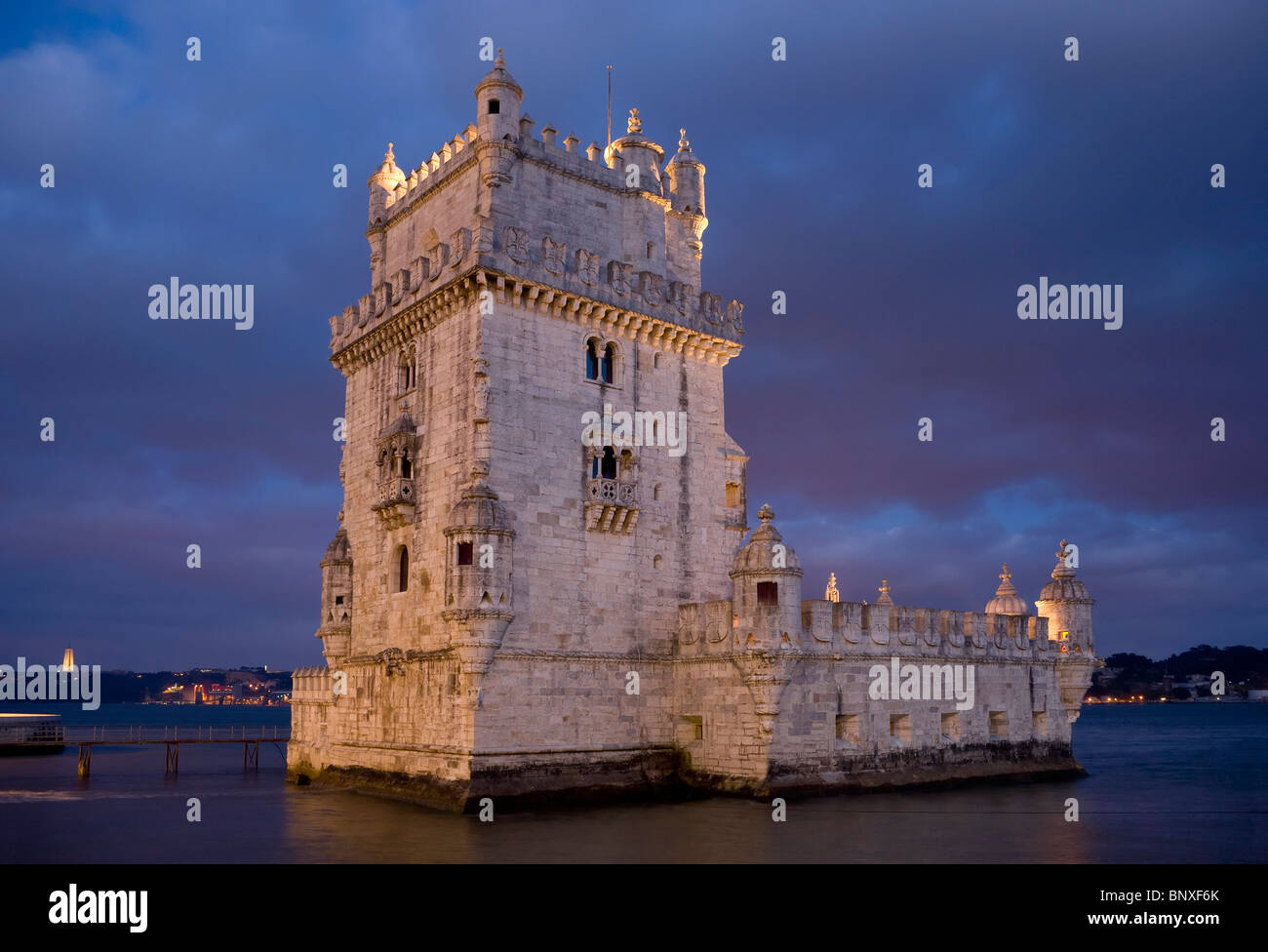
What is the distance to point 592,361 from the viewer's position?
35.1 metres

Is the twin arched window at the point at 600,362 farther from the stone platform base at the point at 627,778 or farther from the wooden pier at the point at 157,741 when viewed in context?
the wooden pier at the point at 157,741

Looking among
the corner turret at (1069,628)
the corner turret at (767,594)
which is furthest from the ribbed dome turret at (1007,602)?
the corner turret at (767,594)

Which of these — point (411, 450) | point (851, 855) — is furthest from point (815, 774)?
point (411, 450)

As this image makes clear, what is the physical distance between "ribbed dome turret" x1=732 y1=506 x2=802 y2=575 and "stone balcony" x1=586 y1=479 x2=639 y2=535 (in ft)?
13.0

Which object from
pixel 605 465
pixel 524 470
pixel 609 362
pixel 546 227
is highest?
pixel 546 227

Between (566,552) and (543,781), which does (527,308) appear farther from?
(543,781)

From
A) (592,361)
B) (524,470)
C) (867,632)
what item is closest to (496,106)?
(592,361)

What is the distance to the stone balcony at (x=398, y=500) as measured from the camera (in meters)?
34.1

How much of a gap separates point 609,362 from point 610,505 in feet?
17.8

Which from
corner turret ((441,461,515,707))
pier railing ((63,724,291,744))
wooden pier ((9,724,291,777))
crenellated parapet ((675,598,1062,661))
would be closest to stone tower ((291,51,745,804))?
corner turret ((441,461,515,707))

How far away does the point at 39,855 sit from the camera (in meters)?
23.8

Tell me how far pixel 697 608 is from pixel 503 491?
7779 millimetres

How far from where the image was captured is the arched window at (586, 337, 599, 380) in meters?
34.8

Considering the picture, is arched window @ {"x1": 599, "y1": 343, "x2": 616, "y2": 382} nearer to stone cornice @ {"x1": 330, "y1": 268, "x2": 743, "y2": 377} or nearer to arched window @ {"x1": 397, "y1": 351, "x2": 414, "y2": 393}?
stone cornice @ {"x1": 330, "y1": 268, "x2": 743, "y2": 377}
